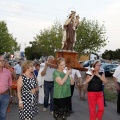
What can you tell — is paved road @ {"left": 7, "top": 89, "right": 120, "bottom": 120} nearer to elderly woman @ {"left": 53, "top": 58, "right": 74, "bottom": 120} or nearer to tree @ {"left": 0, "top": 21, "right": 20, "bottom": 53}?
elderly woman @ {"left": 53, "top": 58, "right": 74, "bottom": 120}

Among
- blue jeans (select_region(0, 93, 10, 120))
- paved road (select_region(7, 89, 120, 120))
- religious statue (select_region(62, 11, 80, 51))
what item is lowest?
paved road (select_region(7, 89, 120, 120))

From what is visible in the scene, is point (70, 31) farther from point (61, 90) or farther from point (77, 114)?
point (61, 90)

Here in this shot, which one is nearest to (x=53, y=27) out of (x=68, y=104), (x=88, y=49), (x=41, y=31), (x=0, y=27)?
(x=41, y=31)

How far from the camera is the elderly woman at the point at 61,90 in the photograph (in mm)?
6254

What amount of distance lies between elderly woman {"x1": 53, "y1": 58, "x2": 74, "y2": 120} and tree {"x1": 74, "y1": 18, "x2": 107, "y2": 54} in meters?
38.4

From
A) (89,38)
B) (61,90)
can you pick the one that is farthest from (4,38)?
(61,90)

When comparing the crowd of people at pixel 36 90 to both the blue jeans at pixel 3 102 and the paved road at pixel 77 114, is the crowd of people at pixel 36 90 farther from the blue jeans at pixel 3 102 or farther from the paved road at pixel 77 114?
the paved road at pixel 77 114

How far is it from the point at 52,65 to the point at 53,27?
163 feet

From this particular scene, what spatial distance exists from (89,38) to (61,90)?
40241 mm

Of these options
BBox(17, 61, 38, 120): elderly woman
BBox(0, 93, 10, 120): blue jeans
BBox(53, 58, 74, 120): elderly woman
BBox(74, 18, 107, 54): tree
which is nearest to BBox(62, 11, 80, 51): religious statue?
BBox(53, 58, 74, 120): elderly woman

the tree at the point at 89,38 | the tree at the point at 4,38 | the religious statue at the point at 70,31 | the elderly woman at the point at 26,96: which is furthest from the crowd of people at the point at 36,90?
the tree at the point at 4,38

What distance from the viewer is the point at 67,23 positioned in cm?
1101

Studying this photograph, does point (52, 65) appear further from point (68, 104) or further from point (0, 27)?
point (0, 27)

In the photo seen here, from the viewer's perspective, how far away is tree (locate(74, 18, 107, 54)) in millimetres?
45594
